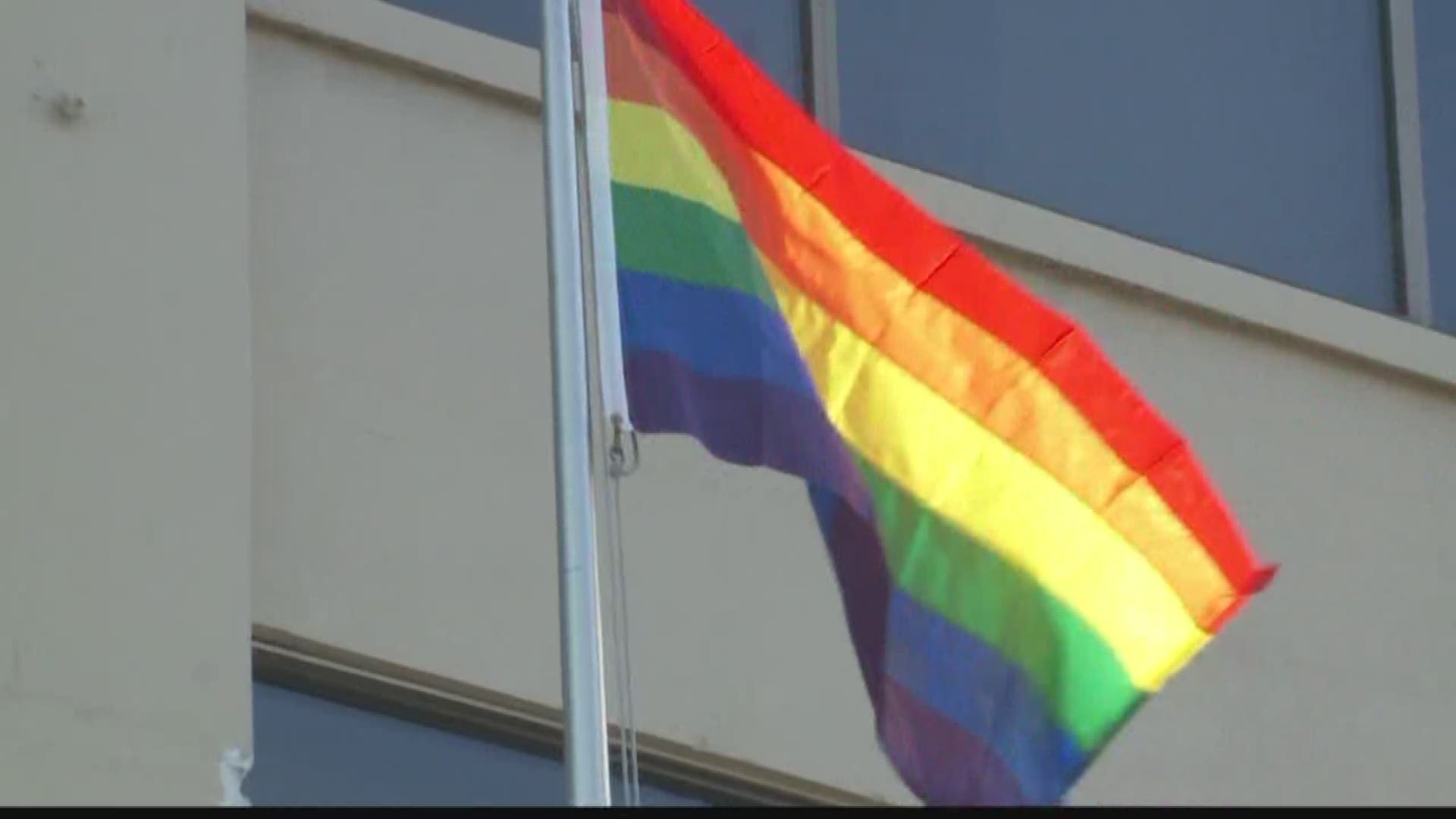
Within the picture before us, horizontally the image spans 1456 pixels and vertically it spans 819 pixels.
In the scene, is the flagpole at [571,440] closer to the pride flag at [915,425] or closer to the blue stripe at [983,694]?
the pride flag at [915,425]

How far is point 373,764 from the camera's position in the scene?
9.48 metres

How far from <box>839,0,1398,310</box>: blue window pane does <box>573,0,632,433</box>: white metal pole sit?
10.9ft

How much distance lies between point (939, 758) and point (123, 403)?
2.52 meters

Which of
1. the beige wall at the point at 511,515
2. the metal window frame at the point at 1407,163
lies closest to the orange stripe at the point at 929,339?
the beige wall at the point at 511,515

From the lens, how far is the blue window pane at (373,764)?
9344mm

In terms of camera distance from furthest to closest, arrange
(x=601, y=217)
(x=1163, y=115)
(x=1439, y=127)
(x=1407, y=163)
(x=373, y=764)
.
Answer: (x=1439, y=127)
(x=1407, y=163)
(x=1163, y=115)
(x=373, y=764)
(x=601, y=217)

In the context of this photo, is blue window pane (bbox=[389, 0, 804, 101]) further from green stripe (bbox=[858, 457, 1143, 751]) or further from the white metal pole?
green stripe (bbox=[858, 457, 1143, 751])

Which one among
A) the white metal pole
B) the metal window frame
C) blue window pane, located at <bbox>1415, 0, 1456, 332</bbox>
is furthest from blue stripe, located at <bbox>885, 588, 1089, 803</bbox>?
blue window pane, located at <bbox>1415, 0, 1456, 332</bbox>

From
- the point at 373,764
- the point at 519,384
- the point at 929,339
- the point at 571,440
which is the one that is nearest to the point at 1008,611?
the point at 929,339

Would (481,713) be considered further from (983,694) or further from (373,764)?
(983,694)

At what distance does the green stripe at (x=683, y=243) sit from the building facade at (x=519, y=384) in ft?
5.88

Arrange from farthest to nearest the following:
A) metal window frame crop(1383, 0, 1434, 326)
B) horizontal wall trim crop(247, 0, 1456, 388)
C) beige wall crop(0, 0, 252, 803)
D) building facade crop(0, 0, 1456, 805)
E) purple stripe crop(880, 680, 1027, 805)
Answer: metal window frame crop(1383, 0, 1434, 326) < horizontal wall trim crop(247, 0, 1456, 388) < building facade crop(0, 0, 1456, 805) < beige wall crop(0, 0, 252, 803) < purple stripe crop(880, 680, 1027, 805)

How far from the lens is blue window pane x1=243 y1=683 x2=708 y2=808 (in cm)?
934
